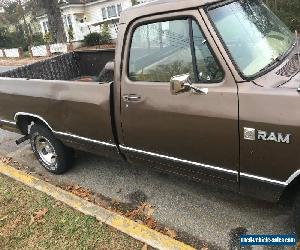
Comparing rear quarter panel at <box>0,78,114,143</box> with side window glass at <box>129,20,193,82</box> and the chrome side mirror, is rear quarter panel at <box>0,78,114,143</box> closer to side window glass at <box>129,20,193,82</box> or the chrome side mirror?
side window glass at <box>129,20,193,82</box>

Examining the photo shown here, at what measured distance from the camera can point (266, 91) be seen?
3.07 metres

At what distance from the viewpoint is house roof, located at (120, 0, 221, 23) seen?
11.1 ft

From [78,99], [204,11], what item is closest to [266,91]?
[204,11]

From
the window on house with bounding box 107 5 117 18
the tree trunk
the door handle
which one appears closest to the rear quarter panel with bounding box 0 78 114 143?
the door handle

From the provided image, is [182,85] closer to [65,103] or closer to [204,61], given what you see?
[204,61]

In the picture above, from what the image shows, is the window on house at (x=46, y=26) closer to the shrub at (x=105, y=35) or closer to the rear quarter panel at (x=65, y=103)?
the shrub at (x=105, y=35)

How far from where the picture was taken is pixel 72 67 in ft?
21.3

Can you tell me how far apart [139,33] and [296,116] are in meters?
1.74

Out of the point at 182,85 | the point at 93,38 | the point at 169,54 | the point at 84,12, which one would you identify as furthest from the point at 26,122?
the point at 84,12

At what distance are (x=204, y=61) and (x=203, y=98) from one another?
1.08 ft

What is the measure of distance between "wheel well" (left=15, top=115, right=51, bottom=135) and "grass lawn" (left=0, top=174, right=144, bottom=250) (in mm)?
945

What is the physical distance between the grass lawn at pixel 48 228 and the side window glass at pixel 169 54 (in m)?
1.61

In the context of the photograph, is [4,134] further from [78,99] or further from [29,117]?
[78,99]

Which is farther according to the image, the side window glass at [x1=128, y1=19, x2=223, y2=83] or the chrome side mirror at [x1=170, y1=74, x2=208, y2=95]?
the side window glass at [x1=128, y1=19, x2=223, y2=83]
